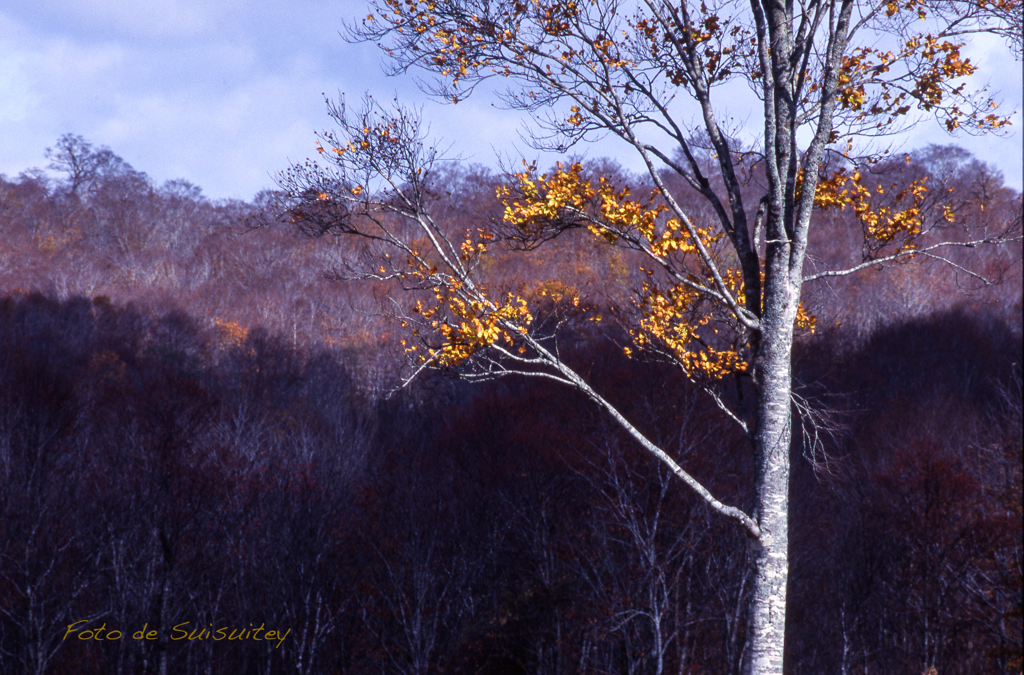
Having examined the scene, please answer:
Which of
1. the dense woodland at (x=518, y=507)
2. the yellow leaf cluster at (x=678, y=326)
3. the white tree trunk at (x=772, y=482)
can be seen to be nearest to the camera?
the white tree trunk at (x=772, y=482)

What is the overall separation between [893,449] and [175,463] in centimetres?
2302

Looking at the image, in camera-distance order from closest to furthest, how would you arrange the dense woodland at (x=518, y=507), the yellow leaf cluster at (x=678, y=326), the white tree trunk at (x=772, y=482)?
the white tree trunk at (x=772, y=482) < the yellow leaf cluster at (x=678, y=326) < the dense woodland at (x=518, y=507)

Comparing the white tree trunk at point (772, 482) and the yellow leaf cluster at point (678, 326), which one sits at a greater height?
the yellow leaf cluster at point (678, 326)

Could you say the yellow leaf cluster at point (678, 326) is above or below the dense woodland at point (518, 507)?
above

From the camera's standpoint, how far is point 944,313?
1240 inches

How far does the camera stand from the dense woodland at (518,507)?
17.1 m

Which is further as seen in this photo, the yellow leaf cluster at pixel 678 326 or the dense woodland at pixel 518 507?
the dense woodland at pixel 518 507

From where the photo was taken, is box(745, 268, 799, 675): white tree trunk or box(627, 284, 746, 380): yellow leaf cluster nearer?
box(745, 268, 799, 675): white tree trunk

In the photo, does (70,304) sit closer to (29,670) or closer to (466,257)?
(29,670)

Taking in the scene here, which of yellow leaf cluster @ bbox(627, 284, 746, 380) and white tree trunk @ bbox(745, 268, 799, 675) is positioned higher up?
yellow leaf cluster @ bbox(627, 284, 746, 380)

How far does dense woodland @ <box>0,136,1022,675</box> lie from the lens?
17.1 metres

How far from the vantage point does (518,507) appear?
22.6m

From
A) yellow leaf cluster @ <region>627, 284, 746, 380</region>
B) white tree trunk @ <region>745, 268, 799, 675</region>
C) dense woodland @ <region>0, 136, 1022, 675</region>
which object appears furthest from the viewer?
dense woodland @ <region>0, 136, 1022, 675</region>

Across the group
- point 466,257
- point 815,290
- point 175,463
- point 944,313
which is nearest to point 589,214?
point 466,257
